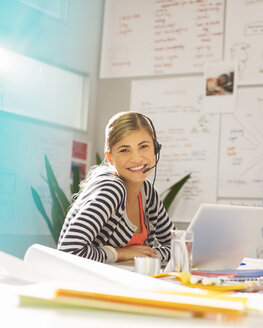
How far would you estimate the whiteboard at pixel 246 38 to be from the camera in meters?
3.35

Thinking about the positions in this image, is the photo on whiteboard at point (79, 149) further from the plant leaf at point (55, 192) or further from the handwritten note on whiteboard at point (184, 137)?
the plant leaf at point (55, 192)

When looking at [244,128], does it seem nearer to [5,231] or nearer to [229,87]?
[229,87]

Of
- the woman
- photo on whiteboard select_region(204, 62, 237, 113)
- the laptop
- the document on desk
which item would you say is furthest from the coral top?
photo on whiteboard select_region(204, 62, 237, 113)

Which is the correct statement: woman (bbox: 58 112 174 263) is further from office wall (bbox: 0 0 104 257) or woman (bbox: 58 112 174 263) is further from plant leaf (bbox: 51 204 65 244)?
office wall (bbox: 0 0 104 257)

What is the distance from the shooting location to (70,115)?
367 cm

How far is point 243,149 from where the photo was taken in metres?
3.31

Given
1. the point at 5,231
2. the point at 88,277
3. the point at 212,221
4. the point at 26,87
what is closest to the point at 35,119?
the point at 26,87

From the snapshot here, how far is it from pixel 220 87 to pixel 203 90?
5.0 inches

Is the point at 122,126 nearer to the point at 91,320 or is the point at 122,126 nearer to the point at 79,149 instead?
the point at 91,320

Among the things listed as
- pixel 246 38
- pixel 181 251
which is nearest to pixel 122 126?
pixel 181 251

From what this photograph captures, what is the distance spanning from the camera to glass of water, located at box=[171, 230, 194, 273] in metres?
1.02

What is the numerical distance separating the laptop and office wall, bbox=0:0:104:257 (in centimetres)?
197

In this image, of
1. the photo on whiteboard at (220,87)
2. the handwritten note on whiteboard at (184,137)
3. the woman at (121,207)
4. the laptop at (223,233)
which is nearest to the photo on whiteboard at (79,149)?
the handwritten note on whiteboard at (184,137)

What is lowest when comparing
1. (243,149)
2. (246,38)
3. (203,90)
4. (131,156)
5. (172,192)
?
(172,192)
